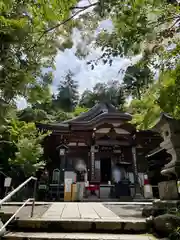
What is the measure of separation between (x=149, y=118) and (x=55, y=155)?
10.8 meters

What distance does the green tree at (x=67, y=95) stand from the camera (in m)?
30.7

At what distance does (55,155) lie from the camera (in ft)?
41.8

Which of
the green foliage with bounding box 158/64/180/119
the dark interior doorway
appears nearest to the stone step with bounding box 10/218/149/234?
the green foliage with bounding box 158/64/180/119

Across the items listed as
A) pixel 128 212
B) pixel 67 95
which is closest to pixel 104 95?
pixel 67 95

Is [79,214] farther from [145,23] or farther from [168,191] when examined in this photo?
[145,23]

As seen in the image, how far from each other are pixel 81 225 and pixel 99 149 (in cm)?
923

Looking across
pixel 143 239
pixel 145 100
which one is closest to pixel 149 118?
pixel 145 100

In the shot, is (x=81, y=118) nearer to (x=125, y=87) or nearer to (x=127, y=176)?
(x=127, y=176)

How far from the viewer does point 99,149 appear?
12.1 meters

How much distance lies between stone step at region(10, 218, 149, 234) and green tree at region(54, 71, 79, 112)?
88.0ft

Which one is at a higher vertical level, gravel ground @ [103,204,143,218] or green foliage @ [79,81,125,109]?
green foliage @ [79,81,125,109]

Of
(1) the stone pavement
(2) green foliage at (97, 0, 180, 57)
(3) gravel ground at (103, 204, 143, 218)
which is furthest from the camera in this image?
(3) gravel ground at (103, 204, 143, 218)

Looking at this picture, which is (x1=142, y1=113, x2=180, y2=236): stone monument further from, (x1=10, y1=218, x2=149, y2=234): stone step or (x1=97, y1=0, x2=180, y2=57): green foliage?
(x1=97, y1=0, x2=180, y2=57): green foliage

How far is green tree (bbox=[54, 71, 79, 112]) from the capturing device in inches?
1209
